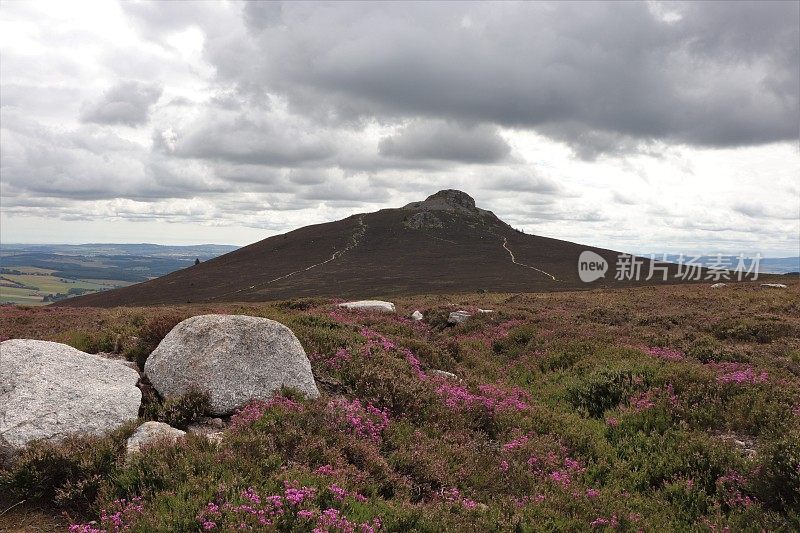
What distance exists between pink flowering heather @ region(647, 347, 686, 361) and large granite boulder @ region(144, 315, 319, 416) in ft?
37.5

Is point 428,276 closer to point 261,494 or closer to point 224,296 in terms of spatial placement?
point 224,296

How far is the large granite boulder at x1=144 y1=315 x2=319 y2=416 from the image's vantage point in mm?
9297

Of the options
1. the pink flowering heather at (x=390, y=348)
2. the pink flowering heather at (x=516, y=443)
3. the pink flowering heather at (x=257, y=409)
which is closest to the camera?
the pink flowering heather at (x=257, y=409)

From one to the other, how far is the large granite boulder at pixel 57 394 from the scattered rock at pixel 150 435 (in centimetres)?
55

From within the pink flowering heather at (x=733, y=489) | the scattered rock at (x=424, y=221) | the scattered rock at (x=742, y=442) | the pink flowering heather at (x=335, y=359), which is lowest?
the pink flowering heather at (x=733, y=489)

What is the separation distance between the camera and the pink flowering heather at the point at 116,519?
538 centimetres

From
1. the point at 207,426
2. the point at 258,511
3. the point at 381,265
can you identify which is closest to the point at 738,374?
the point at 258,511

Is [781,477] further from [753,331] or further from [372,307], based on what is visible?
[372,307]

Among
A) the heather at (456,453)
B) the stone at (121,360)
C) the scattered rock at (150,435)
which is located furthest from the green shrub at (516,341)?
the scattered rock at (150,435)

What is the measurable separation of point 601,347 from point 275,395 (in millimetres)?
12266

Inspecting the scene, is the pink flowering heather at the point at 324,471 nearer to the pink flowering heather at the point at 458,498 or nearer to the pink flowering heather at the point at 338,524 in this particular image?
the pink flowering heather at the point at 338,524

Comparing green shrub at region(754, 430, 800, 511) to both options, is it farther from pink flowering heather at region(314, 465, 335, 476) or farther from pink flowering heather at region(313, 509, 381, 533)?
pink flowering heather at region(314, 465, 335, 476)

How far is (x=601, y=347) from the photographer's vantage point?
16750 mm

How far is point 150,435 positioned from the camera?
7.47 m
